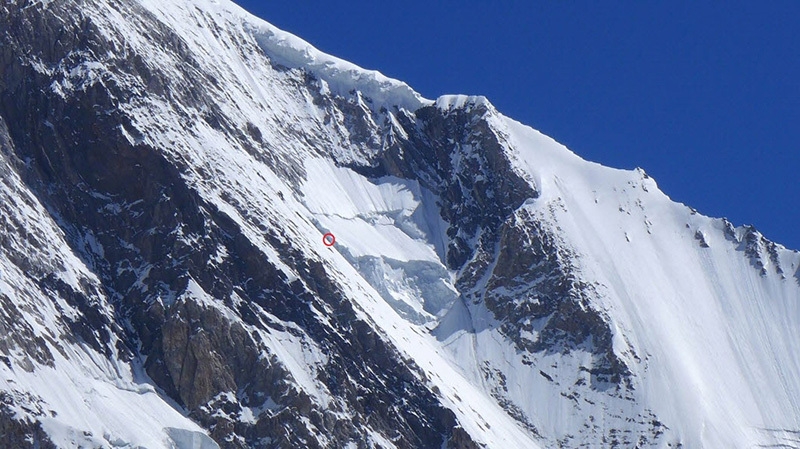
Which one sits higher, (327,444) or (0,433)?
(327,444)

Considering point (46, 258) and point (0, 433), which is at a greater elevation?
point (46, 258)

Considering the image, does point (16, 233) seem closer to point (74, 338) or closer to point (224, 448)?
point (74, 338)

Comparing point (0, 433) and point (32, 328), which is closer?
point (0, 433)

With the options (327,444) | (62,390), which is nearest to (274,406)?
(327,444)

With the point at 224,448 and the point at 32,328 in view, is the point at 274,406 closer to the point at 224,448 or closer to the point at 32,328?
the point at 224,448

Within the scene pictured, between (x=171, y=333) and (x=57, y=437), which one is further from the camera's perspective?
(x=171, y=333)

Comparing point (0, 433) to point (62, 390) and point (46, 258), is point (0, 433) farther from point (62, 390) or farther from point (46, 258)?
point (46, 258)

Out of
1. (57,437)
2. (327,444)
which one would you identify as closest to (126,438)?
(57,437)

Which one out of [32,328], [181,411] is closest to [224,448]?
[181,411]
